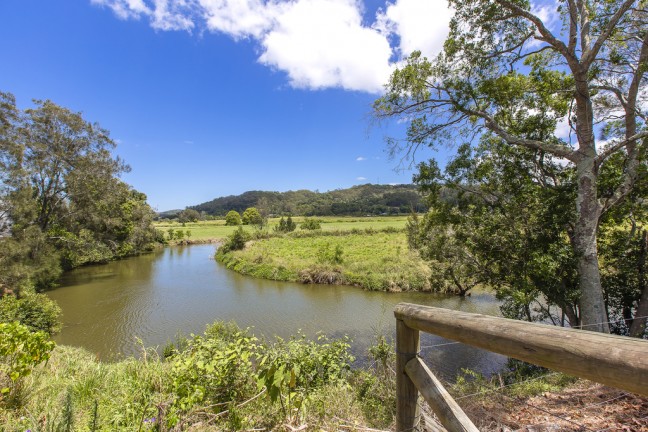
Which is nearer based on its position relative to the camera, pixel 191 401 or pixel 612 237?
pixel 191 401

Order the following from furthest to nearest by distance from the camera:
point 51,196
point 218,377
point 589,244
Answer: point 51,196 < point 589,244 < point 218,377

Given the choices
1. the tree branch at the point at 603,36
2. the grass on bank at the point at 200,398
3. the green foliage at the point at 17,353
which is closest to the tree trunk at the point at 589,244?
the tree branch at the point at 603,36

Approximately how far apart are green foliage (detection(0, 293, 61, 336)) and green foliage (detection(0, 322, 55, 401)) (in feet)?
23.0

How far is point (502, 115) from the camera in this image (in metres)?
7.14

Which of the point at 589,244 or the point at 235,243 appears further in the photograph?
the point at 235,243

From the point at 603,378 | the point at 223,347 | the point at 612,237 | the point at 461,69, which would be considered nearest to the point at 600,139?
the point at 612,237

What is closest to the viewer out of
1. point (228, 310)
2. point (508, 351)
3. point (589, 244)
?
point (508, 351)

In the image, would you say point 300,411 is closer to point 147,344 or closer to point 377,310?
point 147,344

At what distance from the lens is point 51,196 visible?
1798 centimetres

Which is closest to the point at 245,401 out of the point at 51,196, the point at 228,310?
the point at 228,310

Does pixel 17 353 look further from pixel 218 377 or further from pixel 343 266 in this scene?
pixel 343 266

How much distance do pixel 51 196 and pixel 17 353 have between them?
20583 millimetres

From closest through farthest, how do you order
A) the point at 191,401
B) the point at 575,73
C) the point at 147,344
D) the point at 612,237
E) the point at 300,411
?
the point at 191,401 → the point at 300,411 → the point at 575,73 → the point at 612,237 → the point at 147,344

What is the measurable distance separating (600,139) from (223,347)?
941 centimetres
